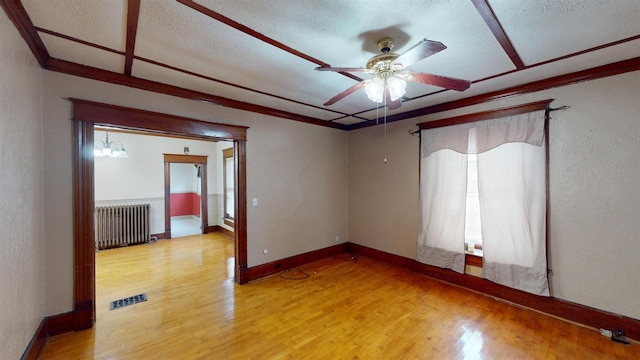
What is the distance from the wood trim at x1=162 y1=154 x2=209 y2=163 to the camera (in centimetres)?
624

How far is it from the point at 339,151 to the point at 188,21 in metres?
3.61

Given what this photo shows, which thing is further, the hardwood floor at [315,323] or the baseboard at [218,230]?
the baseboard at [218,230]

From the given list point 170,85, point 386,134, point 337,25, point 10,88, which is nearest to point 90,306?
point 10,88

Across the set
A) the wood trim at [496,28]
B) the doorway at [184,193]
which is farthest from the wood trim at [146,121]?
the doorway at [184,193]

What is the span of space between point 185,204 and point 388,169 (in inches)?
343

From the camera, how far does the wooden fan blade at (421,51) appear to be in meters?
1.42

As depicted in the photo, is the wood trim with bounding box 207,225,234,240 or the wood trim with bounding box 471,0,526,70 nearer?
the wood trim with bounding box 471,0,526,70

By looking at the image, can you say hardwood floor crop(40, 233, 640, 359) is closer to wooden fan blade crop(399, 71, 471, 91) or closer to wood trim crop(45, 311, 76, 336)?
wood trim crop(45, 311, 76, 336)

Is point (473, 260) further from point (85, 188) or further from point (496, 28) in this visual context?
point (85, 188)

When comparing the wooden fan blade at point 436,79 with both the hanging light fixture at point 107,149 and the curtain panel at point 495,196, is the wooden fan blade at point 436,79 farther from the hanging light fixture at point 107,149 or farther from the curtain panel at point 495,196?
the hanging light fixture at point 107,149

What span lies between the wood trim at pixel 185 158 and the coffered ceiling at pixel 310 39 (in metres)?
3.87

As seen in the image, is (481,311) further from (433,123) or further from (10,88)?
(10,88)

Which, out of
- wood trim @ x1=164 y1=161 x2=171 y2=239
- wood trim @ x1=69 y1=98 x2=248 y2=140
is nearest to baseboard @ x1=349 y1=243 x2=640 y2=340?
wood trim @ x1=69 y1=98 x2=248 y2=140

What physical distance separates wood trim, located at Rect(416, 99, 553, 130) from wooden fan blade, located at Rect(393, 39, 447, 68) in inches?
84.7
